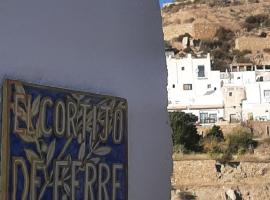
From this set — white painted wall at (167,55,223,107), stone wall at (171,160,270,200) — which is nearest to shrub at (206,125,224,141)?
white painted wall at (167,55,223,107)

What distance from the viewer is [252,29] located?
170 ft

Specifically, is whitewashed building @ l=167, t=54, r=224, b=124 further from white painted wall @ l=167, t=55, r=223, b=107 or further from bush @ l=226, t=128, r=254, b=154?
bush @ l=226, t=128, r=254, b=154

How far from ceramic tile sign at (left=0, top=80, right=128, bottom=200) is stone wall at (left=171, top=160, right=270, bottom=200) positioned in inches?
787

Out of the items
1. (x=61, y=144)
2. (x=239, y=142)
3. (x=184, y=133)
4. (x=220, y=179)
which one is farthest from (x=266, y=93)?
(x=61, y=144)

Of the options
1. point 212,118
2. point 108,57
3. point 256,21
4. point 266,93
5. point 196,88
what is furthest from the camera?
point 256,21

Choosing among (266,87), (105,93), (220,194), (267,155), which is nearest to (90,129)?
(105,93)

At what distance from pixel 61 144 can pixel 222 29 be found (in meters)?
50.5

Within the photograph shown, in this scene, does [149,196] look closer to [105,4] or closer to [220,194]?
[105,4]

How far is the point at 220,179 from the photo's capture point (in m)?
23.3

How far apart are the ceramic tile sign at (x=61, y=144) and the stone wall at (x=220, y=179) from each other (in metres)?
20.0

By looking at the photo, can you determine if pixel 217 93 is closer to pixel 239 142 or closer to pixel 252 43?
pixel 239 142

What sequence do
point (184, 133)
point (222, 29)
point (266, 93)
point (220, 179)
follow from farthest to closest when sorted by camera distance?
point (222, 29)
point (266, 93)
point (184, 133)
point (220, 179)

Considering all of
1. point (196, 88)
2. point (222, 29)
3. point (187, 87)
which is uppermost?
point (222, 29)

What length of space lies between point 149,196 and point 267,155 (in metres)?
22.9
